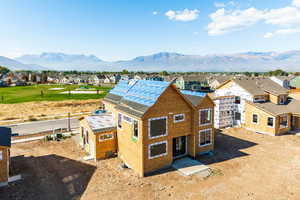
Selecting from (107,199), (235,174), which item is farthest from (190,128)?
(107,199)

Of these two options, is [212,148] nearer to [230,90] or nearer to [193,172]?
[193,172]

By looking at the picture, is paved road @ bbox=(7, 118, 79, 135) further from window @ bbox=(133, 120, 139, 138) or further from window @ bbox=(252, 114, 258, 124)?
window @ bbox=(252, 114, 258, 124)

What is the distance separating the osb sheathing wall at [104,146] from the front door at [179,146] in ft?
21.5

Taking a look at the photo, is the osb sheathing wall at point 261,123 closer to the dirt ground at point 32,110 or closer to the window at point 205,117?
the window at point 205,117

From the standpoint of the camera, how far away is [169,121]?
18312 mm

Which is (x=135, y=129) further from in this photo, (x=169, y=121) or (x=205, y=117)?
(x=205, y=117)

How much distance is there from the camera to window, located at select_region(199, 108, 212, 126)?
21.1 meters

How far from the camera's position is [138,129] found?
16.9 m

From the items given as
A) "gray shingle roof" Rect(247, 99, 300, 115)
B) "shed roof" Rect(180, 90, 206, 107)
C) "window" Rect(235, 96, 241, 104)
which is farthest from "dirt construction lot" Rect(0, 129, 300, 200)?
"window" Rect(235, 96, 241, 104)

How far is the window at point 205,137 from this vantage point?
21219mm

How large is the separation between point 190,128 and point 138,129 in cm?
637

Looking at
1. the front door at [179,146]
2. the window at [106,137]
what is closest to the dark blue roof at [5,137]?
the window at [106,137]

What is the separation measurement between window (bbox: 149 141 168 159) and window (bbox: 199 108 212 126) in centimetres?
565

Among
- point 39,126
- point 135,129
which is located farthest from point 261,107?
point 39,126
